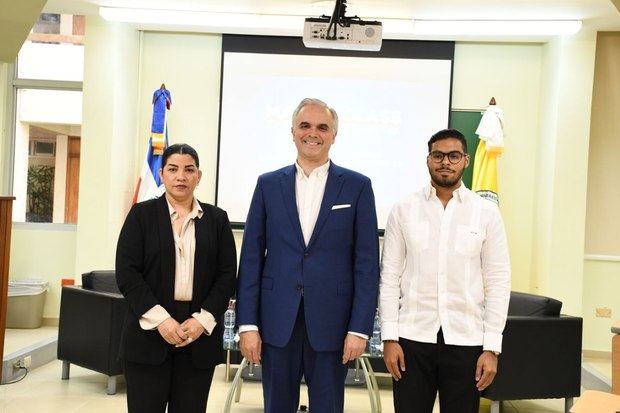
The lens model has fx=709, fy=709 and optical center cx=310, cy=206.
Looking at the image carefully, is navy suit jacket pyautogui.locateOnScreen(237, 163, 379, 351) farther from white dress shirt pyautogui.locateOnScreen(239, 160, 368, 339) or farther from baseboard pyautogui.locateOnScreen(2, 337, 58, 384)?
baseboard pyautogui.locateOnScreen(2, 337, 58, 384)

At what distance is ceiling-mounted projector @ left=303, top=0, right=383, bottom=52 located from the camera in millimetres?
5539

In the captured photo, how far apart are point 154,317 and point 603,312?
5.63 m

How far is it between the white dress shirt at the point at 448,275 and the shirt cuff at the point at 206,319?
2.03 ft

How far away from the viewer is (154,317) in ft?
8.23

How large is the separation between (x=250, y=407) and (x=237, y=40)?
3.99 metres

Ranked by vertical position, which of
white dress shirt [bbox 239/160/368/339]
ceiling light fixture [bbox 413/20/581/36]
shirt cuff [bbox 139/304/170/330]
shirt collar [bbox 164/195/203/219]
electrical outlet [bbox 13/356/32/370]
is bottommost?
electrical outlet [bbox 13/356/32/370]

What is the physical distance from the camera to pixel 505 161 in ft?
24.0

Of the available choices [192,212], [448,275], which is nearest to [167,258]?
[192,212]

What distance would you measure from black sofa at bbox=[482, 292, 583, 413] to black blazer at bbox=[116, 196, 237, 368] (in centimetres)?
247

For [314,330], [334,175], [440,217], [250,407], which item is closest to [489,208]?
[440,217]

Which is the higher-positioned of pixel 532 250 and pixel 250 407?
pixel 532 250

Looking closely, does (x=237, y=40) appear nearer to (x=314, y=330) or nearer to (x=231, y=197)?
(x=231, y=197)

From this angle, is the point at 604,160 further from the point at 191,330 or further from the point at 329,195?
the point at 191,330

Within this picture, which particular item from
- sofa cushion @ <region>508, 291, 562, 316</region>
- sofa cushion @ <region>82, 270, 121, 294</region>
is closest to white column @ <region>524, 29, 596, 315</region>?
sofa cushion @ <region>508, 291, 562, 316</region>
